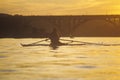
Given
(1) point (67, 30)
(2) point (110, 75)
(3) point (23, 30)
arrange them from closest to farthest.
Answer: (2) point (110, 75) → (1) point (67, 30) → (3) point (23, 30)

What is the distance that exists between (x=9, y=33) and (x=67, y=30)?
38027 millimetres

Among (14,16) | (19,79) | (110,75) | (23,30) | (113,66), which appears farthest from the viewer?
(23,30)

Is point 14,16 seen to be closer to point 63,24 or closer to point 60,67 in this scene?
point 63,24

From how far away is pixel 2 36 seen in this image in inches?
6649

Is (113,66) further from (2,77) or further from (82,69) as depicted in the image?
(2,77)

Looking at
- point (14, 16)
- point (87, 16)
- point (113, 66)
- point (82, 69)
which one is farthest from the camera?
point (14, 16)

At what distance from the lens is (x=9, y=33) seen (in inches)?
6777

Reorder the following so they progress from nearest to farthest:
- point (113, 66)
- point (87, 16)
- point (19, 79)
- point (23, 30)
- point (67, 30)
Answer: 1. point (19, 79)
2. point (113, 66)
3. point (87, 16)
4. point (67, 30)
5. point (23, 30)

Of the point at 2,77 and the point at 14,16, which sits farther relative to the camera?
the point at 14,16

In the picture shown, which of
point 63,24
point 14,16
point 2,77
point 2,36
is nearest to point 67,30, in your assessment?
point 63,24

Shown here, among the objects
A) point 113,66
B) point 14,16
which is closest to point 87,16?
point 14,16

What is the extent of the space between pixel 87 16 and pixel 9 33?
49.2 m

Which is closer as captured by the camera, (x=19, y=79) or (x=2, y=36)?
(x=19, y=79)

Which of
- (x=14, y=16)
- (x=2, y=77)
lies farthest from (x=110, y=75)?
(x=14, y=16)
